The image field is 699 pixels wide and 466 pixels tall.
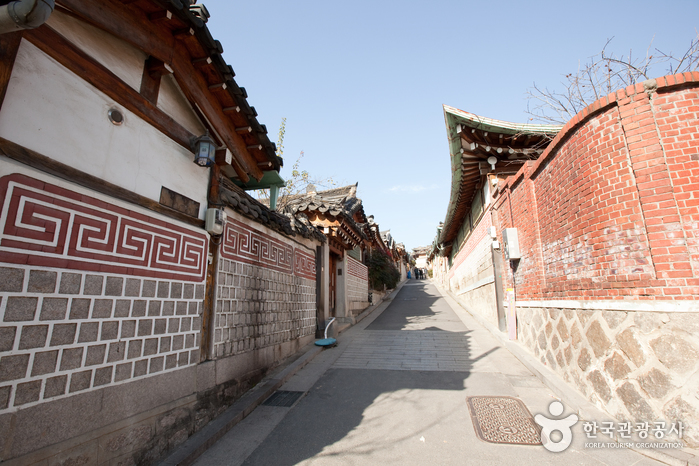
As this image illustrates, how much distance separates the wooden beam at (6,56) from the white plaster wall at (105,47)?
0.54 meters

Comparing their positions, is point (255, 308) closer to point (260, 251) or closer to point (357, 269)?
point (260, 251)

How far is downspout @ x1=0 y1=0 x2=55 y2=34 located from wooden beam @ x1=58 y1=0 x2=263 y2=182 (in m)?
1.23

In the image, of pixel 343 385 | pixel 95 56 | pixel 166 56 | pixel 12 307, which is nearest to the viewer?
pixel 12 307

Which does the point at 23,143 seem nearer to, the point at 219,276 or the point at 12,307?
the point at 12,307

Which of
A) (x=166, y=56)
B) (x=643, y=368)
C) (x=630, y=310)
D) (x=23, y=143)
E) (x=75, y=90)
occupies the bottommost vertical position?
(x=643, y=368)

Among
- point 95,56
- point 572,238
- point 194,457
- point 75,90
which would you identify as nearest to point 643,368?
point 572,238

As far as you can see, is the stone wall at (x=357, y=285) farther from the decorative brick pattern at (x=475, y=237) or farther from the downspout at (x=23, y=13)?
the downspout at (x=23, y=13)

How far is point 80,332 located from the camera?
303 cm

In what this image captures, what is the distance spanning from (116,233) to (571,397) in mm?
6354

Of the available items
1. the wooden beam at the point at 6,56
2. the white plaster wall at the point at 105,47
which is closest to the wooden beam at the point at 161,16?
the white plaster wall at the point at 105,47

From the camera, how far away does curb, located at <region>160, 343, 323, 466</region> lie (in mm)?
3776

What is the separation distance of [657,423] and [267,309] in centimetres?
605

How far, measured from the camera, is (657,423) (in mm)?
3711

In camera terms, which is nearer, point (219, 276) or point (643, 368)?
point (643, 368)
